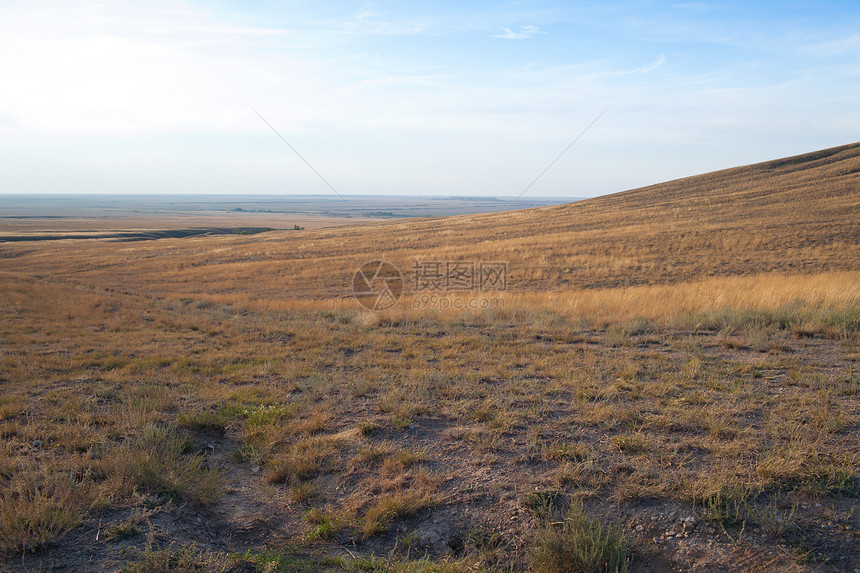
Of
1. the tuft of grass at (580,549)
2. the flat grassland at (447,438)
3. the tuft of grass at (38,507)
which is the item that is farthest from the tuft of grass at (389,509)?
the tuft of grass at (38,507)

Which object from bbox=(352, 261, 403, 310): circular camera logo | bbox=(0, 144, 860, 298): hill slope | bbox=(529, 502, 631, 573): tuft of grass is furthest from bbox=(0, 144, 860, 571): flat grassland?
bbox=(0, 144, 860, 298): hill slope

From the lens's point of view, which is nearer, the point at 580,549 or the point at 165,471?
the point at 580,549

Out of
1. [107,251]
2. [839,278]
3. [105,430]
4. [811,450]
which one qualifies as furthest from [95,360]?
[107,251]

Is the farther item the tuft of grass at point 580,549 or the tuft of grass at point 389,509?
the tuft of grass at point 389,509

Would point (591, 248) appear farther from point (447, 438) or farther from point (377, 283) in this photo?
point (447, 438)

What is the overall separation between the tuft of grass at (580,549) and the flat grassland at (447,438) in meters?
0.02

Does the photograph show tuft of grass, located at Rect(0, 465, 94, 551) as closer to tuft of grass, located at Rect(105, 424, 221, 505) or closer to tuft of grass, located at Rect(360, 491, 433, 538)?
tuft of grass, located at Rect(105, 424, 221, 505)

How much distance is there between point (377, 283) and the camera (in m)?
26.0

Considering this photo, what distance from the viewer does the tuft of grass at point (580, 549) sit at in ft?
10.5

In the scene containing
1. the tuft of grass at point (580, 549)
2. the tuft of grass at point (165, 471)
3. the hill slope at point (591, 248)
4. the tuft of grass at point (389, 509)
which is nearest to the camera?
the tuft of grass at point (580, 549)

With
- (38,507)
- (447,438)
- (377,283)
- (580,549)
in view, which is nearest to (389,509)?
(447,438)

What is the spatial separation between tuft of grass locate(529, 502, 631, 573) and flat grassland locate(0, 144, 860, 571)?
0.02 meters

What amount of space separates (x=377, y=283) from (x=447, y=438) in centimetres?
2107

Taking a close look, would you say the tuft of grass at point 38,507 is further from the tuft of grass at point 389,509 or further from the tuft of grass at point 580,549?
the tuft of grass at point 580,549
